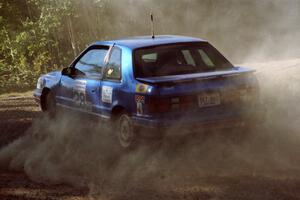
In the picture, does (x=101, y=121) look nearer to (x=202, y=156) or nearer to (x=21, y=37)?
(x=202, y=156)

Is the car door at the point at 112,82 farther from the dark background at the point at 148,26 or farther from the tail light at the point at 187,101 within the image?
the dark background at the point at 148,26

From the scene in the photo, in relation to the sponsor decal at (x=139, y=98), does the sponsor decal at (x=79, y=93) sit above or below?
below

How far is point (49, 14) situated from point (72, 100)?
59.9ft

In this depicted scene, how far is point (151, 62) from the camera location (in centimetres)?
641

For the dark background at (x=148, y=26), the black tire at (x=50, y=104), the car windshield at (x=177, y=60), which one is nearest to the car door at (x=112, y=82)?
the car windshield at (x=177, y=60)

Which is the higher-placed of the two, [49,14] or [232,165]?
[49,14]

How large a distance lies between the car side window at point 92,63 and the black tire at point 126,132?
900 mm

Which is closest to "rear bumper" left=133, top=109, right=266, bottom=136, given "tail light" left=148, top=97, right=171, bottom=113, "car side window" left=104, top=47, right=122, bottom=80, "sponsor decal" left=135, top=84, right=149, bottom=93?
"tail light" left=148, top=97, right=171, bottom=113

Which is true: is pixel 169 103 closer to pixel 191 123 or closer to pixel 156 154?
pixel 191 123

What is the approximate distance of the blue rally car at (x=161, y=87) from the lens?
226 inches

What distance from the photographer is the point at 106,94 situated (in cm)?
664

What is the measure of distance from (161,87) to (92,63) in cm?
196

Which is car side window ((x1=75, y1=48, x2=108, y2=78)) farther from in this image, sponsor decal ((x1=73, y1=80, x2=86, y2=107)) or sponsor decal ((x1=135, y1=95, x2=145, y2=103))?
sponsor decal ((x1=135, y1=95, x2=145, y2=103))

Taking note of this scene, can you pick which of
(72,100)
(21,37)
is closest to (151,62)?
(72,100)
